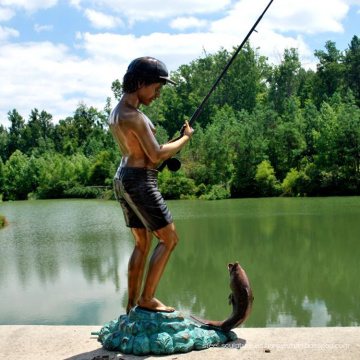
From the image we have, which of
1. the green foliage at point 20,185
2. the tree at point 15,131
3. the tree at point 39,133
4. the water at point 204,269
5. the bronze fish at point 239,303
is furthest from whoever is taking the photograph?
the tree at point 15,131

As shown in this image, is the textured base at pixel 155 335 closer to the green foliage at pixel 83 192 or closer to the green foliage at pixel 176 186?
the green foliage at pixel 176 186

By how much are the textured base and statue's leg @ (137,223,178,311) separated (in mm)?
57

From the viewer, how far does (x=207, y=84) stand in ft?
165

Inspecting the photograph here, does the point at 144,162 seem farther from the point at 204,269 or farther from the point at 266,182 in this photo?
the point at 266,182

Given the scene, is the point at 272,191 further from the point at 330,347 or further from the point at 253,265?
the point at 330,347

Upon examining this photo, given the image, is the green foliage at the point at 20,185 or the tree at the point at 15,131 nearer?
the green foliage at the point at 20,185

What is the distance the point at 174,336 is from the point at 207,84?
1870 inches

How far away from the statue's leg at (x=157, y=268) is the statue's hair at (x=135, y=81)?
1063 millimetres

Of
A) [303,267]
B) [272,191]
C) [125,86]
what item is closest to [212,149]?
[272,191]

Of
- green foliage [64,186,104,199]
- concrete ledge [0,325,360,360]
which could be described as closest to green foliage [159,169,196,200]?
green foliage [64,186,104,199]

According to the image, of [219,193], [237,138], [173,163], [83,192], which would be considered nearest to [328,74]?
[237,138]

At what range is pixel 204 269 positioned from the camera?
1085 cm

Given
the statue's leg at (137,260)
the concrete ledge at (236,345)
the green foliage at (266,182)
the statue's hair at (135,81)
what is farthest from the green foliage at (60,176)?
the statue's hair at (135,81)

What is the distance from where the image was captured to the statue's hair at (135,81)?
4.03m
